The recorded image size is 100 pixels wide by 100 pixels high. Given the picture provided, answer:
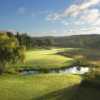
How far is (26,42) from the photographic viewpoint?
15938 centimetres

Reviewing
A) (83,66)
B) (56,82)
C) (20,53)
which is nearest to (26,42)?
(83,66)

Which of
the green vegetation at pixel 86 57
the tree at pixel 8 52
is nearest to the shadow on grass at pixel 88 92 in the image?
the tree at pixel 8 52

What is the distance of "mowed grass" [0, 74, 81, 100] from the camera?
39.4m

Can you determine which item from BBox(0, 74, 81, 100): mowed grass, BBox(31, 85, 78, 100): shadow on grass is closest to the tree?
BBox(0, 74, 81, 100): mowed grass

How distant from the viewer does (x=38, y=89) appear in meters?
44.7

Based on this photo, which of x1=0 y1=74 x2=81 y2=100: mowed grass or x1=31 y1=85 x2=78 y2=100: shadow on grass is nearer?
x1=31 y1=85 x2=78 y2=100: shadow on grass

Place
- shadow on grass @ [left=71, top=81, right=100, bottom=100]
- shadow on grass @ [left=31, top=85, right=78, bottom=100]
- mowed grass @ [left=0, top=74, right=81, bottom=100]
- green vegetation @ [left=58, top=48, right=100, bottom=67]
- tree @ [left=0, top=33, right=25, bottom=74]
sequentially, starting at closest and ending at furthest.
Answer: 1. shadow on grass @ [left=71, top=81, right=100, bottom=100]
2. shadow on grass @ [left=31, top=85, right=78, bottom=100]
3. mowed grass @ [left=0, top=74, right=81, bottom=100]
4. tree @ [left=0, top=33, right=25, bottom=74]
5. green vegetation @ [left=58, top=48, right=100, bottom=67]

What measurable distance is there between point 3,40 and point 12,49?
3142 mm

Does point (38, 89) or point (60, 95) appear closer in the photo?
point (60, 95)

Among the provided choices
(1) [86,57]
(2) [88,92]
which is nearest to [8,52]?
(2) [88,92]

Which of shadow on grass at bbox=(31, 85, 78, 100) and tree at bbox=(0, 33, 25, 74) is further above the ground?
tree at bbox=(0, 33, 25, 74)

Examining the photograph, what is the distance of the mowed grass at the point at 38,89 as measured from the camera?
39359 millimetres

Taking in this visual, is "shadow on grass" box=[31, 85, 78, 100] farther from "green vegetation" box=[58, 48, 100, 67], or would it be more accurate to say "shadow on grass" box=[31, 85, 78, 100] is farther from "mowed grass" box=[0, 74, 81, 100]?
"green vegetation" box=[58, 48, 100, 67]

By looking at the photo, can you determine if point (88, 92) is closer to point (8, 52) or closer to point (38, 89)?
point (38, 89)
